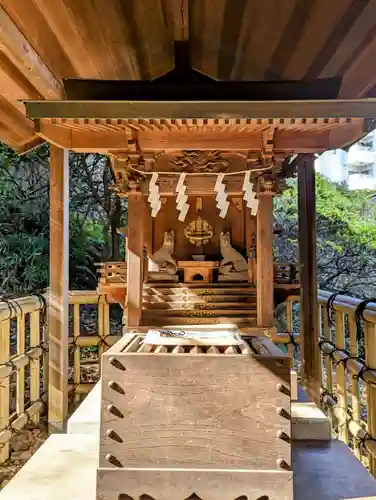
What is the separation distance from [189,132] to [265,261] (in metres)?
0.96

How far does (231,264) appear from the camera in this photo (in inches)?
117

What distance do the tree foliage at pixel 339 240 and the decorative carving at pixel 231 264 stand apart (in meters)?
3.89

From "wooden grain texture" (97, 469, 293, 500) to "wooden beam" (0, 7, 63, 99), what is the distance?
1935mm

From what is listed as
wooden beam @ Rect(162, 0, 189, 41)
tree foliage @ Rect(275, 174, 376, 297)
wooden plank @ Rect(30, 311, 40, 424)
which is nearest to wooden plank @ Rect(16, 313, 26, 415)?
wooden plank @ Rect(30, 311, 40, 424)

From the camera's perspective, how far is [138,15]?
2.32 meters

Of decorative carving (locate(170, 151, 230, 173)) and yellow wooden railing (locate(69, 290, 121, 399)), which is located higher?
decorative carving (locate(170, 151, 230, 173))

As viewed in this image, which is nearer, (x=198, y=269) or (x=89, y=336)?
(x=198, y=269)

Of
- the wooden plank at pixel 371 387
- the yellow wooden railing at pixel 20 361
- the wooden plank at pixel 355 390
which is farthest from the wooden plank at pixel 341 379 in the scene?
the yellow wooden railing at pixel 20 361

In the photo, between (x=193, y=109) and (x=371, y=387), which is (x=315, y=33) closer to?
(x=193, y=109)

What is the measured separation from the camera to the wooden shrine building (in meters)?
1.88

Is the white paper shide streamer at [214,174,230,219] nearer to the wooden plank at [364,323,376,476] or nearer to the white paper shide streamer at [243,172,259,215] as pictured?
the white paper shide streamer at [243,172,259,215]

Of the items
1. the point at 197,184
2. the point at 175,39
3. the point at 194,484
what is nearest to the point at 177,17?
the point at 175,39

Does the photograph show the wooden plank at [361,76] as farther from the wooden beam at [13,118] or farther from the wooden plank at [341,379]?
the wooden beam at [13,118]

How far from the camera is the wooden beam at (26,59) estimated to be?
1.87m
